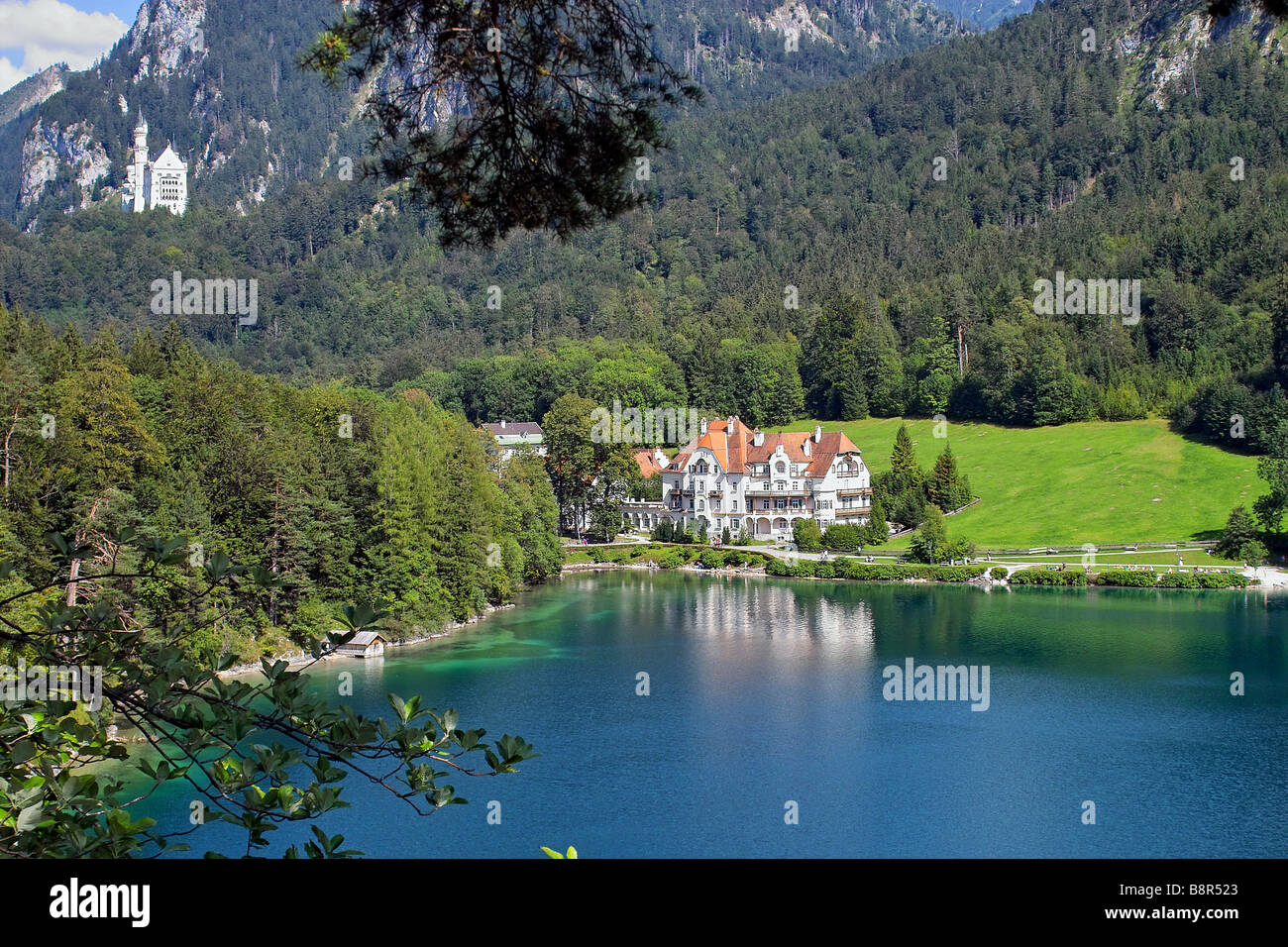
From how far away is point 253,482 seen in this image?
3709 centimetres

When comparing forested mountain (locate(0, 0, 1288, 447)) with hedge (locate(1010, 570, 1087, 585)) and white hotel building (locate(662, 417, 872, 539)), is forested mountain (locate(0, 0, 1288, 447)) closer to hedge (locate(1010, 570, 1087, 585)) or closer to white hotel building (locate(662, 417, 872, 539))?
white hotel building (locate(662, 417, 872, 539))

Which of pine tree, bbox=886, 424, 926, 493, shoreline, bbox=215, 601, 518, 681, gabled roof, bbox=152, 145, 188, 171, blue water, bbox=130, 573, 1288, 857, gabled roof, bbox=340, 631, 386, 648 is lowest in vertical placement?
blue water, bbox=130, 573, 1288, 857

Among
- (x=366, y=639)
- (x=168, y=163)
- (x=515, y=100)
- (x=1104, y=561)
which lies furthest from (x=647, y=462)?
(x=168, y=163)

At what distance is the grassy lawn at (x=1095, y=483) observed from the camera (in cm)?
5638

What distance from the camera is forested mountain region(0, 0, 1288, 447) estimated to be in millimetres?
77812

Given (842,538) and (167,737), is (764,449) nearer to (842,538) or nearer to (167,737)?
(842,538)

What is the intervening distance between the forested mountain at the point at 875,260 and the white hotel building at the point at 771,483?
50.6 ft

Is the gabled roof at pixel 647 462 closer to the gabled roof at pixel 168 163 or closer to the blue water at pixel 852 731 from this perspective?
the blue water at pixel 852 731

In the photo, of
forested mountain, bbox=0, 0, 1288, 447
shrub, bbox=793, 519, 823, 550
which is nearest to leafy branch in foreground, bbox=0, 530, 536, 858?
forested mountain, bbox=0, 0, 1288, 447


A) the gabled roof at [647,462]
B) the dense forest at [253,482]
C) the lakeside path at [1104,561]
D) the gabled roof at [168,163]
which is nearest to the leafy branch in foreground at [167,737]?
the dense forest at [253,482]

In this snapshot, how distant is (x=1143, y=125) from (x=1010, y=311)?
49.4 meters

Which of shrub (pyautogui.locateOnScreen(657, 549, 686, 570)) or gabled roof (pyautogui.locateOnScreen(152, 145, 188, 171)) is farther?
gabled roof (pyautogui.locateOnScreen(152, 145, 188, 171))

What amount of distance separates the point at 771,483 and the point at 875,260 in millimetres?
47648

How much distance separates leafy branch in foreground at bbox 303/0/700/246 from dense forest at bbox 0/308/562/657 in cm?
2176
